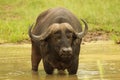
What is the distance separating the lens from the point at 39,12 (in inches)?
880

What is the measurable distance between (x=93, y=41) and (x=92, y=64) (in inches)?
224

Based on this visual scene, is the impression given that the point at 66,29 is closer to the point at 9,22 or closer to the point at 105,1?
the point at 9,22

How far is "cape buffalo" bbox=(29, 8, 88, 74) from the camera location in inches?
371

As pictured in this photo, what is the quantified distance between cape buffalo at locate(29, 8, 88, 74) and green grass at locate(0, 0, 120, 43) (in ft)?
22.5

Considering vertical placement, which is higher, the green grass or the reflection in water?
the reflection in water

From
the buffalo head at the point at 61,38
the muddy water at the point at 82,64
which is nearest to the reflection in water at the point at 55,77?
the muddy water at the point at 82,64

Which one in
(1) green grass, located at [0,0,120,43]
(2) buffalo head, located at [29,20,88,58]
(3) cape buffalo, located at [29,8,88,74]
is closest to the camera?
(2) buffalo head, located at [29,20,88,58]

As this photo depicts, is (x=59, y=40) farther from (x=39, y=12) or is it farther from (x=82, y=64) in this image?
(x=39, y=12)

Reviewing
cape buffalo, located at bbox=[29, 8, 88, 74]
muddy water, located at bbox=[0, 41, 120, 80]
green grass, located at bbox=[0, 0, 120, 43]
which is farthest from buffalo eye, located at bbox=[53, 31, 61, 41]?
green grass, located at bbox=[0, 0, 120, 43]

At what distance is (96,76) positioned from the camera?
9625mm

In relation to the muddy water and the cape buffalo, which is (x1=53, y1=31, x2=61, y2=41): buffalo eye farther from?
the muddy water

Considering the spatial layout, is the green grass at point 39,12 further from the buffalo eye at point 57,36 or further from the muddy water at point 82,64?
the buffalo eye at point 57,36

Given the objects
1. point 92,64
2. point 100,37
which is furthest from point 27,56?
point 100,37

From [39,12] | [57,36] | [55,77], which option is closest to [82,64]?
[55,77]
